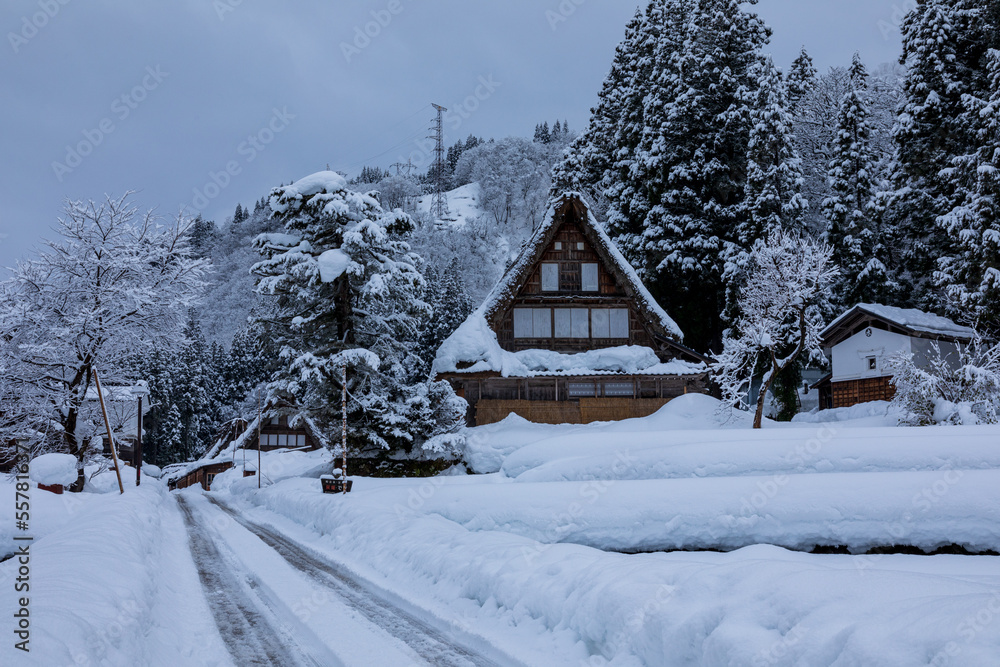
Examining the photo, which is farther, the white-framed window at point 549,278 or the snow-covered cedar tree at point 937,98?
the white-framed window at point 549,278

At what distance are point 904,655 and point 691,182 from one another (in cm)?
3753

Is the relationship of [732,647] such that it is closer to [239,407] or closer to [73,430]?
[73,430]

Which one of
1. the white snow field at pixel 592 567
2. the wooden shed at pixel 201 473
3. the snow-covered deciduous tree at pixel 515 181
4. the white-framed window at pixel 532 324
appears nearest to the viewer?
the white snow field at pixel 592 567

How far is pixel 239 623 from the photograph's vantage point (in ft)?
29.2

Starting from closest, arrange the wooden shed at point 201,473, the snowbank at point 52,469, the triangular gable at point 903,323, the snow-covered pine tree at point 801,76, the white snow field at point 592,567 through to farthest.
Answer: the white snow field at point 592,567, the snowbank at point 52,469, the triangular gable at point 903,323, the snow-covered pine tree at point 801,76, the wooden shed at point 201,473

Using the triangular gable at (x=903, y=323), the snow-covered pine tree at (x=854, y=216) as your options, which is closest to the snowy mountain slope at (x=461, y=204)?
the snow-covered pine tree at (x=854, y=216)

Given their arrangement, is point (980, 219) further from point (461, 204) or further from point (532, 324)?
point (461, 204)

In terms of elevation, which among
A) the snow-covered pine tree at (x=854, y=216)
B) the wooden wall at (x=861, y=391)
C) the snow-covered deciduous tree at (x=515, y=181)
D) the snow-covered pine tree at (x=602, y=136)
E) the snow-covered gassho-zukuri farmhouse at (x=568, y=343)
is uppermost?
the snow-covered deciduous tree at (x=515, y=181)

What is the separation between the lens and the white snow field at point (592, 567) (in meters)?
5.57

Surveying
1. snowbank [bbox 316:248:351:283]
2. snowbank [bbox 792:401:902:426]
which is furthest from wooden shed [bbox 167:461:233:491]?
snowbank [bbox 792:401:902:426]

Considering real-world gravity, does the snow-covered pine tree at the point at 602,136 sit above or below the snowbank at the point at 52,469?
above

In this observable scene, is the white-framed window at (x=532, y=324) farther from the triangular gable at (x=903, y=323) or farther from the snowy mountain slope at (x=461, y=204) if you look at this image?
the snowy mountain slope at (x=461, y=204)

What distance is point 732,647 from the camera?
552 cm

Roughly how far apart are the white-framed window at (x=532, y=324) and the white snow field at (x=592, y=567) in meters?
10.8
